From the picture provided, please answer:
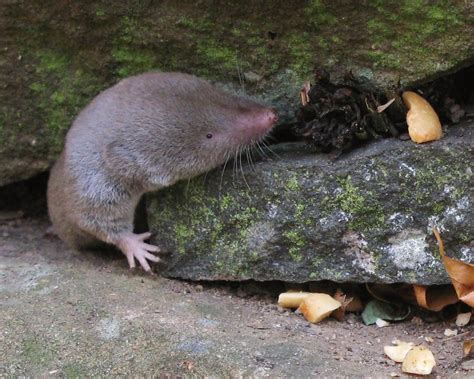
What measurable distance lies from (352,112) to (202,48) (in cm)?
77

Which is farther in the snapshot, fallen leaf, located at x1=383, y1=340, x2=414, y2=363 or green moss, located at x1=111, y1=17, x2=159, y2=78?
green moss, located at x1=111, y1=17, x2=159, y2=78

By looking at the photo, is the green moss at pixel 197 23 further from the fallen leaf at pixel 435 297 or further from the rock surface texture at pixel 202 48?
the fallen leaf at pixel 435 297

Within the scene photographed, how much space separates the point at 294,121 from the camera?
337 centimetres

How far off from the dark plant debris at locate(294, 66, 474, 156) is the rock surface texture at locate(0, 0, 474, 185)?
0.09 meters

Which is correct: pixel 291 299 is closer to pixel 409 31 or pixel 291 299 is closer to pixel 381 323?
pixel 381 323

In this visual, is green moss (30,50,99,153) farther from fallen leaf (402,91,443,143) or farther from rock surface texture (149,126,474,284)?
fallen leaf (402,91,443,143)

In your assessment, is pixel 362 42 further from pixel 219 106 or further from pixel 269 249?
pixel 269 249

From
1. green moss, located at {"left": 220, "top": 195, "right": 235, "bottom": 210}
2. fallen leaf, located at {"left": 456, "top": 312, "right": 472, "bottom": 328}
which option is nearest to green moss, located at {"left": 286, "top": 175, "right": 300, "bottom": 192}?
green moss, located at {"left": 220, "top": 195, "right": 235, "bottom": 210}

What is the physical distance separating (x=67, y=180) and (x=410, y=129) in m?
1.64

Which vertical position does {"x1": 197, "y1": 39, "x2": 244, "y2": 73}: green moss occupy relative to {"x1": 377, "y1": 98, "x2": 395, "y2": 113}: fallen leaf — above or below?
above

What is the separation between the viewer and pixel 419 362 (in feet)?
8.38

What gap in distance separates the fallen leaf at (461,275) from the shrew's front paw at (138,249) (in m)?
1.35

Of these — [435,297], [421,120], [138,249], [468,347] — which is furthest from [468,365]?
[138,249]

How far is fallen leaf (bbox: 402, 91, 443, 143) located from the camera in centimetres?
288
